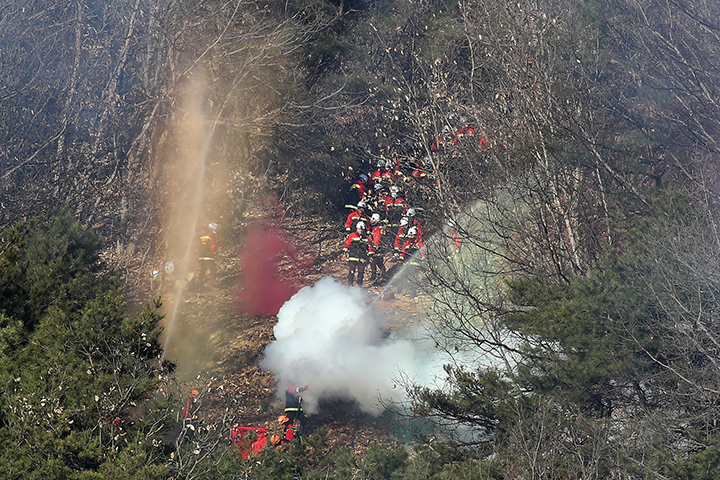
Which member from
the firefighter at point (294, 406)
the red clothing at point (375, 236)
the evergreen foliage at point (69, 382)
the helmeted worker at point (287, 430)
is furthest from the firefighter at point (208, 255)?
the evergreen foliage at point (69, 382)

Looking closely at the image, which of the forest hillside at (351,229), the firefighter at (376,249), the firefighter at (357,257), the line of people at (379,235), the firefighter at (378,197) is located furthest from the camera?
the firefighter at (357,257)

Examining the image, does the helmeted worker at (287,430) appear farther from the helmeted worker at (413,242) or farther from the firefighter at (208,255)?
the firefighter at (208,255)

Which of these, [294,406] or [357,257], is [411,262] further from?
[294,406]

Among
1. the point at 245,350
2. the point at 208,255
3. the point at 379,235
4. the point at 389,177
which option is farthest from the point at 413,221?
the point at 208,255

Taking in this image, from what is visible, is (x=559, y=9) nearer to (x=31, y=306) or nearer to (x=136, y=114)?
(x=136, y=114)

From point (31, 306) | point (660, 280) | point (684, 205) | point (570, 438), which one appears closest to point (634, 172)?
point (684, 205)

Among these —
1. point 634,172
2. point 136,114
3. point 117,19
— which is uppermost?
point 117,19
